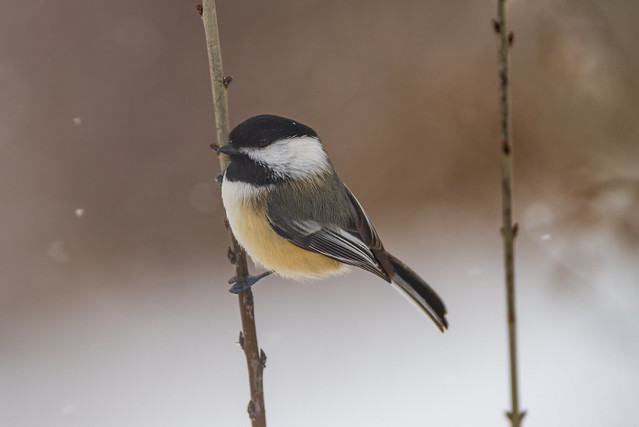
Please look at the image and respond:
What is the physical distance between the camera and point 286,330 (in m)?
2.23

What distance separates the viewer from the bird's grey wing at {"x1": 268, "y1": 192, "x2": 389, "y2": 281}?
981 mm

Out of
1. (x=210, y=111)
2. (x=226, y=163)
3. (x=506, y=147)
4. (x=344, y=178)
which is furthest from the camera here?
(x=344, y=178)

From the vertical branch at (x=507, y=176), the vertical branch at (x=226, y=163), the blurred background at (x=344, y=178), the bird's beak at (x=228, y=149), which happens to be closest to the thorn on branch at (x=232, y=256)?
the vertical branch at (x=226, y=163)

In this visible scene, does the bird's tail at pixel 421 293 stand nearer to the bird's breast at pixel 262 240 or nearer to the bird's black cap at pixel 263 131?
the bird's breast at pixel 262 240

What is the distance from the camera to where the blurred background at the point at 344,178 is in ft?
6.65

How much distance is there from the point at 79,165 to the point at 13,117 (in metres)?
0.31

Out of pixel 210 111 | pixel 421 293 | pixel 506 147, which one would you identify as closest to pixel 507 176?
pixel 506 147

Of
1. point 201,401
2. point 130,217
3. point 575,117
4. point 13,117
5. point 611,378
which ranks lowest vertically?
point 201,401

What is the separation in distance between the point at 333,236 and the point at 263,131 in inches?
9.1

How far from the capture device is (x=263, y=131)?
861 mm

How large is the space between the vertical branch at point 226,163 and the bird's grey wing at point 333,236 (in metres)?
0.10

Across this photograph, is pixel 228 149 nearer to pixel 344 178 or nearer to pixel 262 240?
pixel 262 240

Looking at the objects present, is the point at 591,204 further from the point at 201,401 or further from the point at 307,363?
the point at 201,401

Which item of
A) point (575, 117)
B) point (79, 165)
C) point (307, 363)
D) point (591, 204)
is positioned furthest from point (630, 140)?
point (79, 165)
